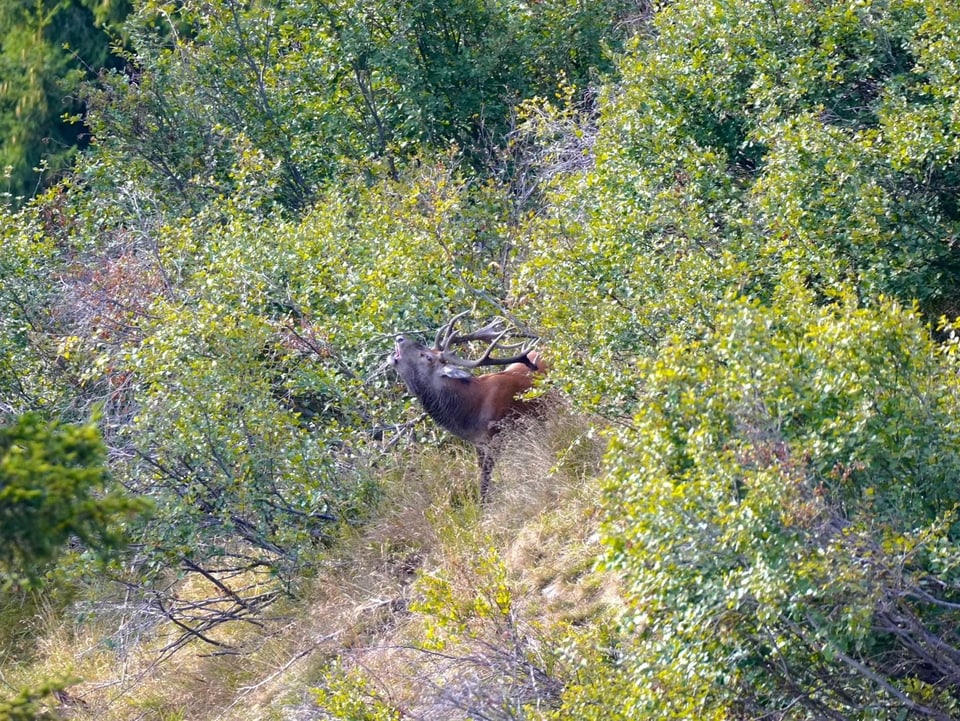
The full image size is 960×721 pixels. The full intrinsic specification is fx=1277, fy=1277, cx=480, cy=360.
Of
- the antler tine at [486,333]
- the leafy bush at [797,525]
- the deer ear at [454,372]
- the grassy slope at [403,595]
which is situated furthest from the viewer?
the antler tine at [486,333]

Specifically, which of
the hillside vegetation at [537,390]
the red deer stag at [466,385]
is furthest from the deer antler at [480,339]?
the hillside vegetation at [537,390]

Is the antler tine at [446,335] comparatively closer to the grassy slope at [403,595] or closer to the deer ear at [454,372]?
the deer ear at [454,372]

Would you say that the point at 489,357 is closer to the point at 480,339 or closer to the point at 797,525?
the point at 480,339

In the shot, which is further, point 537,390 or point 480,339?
point 480,339

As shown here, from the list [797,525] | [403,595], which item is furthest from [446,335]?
[797,525]

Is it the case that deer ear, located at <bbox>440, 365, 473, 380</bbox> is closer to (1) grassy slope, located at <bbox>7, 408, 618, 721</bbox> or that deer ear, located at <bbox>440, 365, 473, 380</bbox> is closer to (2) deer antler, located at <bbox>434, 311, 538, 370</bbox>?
(2) deer antler, located at <bbox>434, 311, 538, 370</bbox>

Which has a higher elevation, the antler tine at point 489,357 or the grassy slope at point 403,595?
the antler tine at point 489,357

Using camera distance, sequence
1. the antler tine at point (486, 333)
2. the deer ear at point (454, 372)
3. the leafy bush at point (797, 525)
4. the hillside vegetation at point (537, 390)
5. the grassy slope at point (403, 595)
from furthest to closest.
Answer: the antler tine at point (486, 333), the deer ear at point (454, 372), the grassy slope at point (403, 595), the hillside vegetation at point (537, 390), the leafy bush at point (797, 525)

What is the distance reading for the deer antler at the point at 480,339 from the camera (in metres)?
11.0

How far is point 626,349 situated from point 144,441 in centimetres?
Result: 409

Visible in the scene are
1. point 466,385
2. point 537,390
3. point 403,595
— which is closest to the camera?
point 537,390

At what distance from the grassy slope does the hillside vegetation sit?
0.04m

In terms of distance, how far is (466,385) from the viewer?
36.6 ft

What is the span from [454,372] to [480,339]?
0.47m
